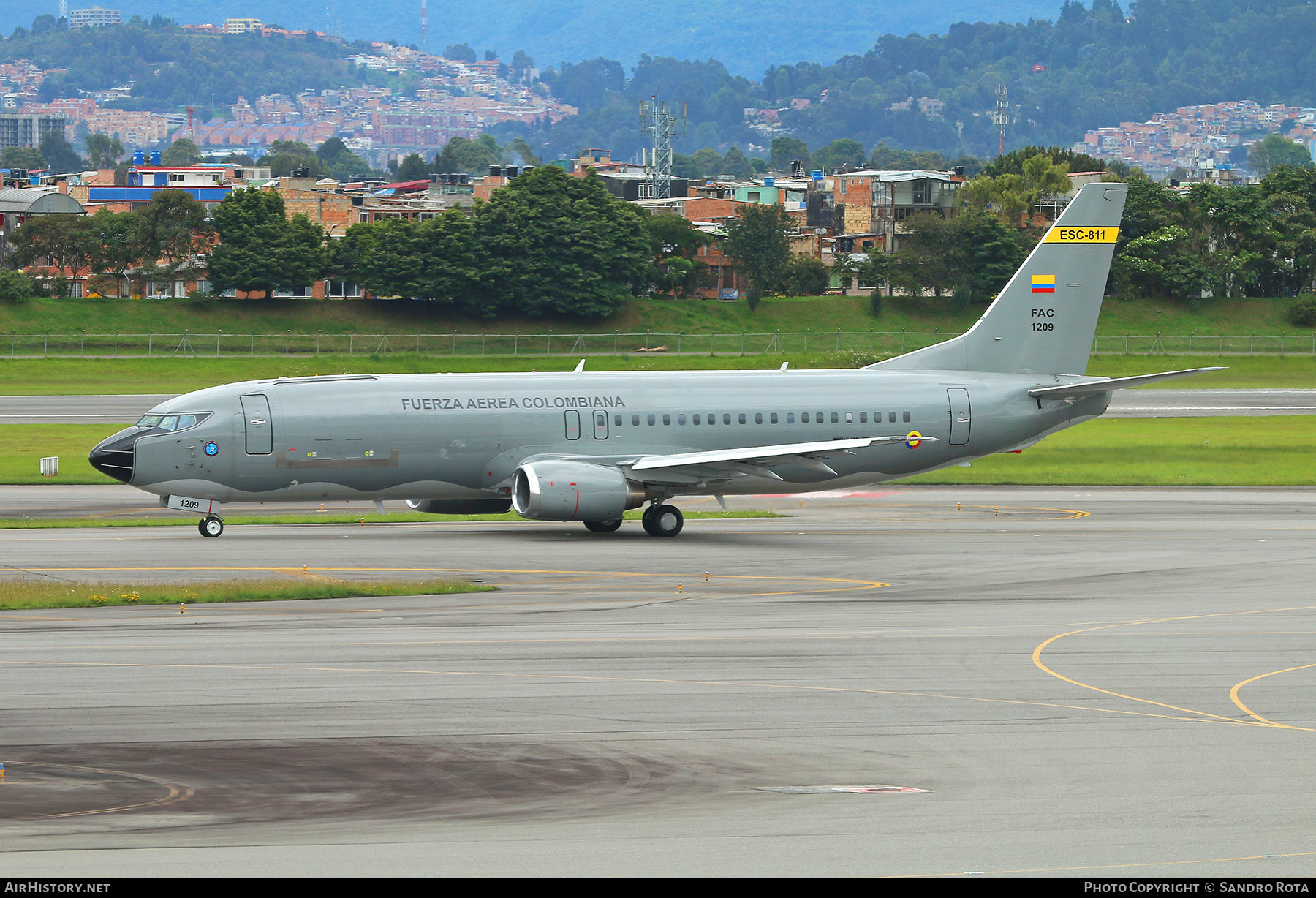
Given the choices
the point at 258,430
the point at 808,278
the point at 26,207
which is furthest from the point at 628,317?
the point at 258,430

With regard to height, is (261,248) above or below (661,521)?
above

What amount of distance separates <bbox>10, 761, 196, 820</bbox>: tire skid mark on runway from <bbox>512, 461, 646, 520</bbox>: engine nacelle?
77.0 ft

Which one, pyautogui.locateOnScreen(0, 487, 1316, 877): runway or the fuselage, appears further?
the fuselage

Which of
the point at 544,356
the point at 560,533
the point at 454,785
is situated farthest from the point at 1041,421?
the point at 544,356

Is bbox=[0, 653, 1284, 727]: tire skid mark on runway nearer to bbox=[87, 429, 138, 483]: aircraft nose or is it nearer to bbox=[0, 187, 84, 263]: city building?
bbox=[87, 429, 138, 483]: aircraft nose

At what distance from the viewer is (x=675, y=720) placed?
21.7 meters

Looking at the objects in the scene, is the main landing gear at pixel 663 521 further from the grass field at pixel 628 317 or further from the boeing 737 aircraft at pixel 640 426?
the grass field at pixel 628 317

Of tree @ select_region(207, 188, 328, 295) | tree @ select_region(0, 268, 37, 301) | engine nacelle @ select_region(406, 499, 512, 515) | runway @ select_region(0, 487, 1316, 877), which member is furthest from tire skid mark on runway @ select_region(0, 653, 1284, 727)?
tree @ select_region(207, 188, 328, 295)

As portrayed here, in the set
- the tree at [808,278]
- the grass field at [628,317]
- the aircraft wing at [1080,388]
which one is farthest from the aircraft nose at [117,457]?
the tree at [808,278]

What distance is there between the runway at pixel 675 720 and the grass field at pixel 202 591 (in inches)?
30.3

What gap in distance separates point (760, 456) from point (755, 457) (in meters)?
0.13

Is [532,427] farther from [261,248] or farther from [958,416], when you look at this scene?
[261,248]

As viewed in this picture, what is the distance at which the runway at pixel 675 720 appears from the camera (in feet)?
52.8

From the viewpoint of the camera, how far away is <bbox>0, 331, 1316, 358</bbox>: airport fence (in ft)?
362
